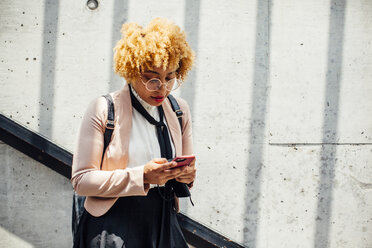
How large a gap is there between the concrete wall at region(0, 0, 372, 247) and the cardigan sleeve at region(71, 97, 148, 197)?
4.29 ft

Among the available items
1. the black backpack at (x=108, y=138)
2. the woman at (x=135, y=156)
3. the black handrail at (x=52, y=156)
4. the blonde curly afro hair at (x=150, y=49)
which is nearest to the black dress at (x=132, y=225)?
the woman at (x=135, y=156)

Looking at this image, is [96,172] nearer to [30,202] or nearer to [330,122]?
[30,202]

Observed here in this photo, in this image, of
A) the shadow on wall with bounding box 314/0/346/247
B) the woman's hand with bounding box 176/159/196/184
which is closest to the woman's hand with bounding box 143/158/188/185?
the woman's hand with bounding box 176/159/196/184

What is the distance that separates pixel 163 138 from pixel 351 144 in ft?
6.93

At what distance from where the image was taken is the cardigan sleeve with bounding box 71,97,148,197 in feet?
4.98

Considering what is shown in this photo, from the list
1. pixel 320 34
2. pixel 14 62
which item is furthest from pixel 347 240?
pixel 14 62

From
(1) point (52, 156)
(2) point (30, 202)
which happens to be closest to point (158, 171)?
(1) point (52, 156)

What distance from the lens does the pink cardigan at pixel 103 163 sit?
59.8 inches

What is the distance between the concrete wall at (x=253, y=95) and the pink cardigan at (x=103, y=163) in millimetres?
1258

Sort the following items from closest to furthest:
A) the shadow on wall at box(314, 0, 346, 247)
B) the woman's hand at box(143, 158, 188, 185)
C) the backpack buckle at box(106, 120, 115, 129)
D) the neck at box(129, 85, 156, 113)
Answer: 1. the woman's hand at box(143, 158, 188, 185)
2. the backpack buckle at box(106, 120, 115, 129)
3. the neck at box(129, 85, 156, 113)
4. the shadow on wall at box(314, 0, 346, 247)

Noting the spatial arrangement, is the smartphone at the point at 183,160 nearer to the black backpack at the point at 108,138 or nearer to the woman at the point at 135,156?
the woman at the point at 135,156

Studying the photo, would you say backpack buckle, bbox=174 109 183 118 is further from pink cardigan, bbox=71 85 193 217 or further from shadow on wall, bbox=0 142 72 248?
shadow on wall, bbox=0 142 72 248

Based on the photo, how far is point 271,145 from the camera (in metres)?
2.99

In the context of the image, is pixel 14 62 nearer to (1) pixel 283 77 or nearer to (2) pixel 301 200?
(1) pixel 283 77
